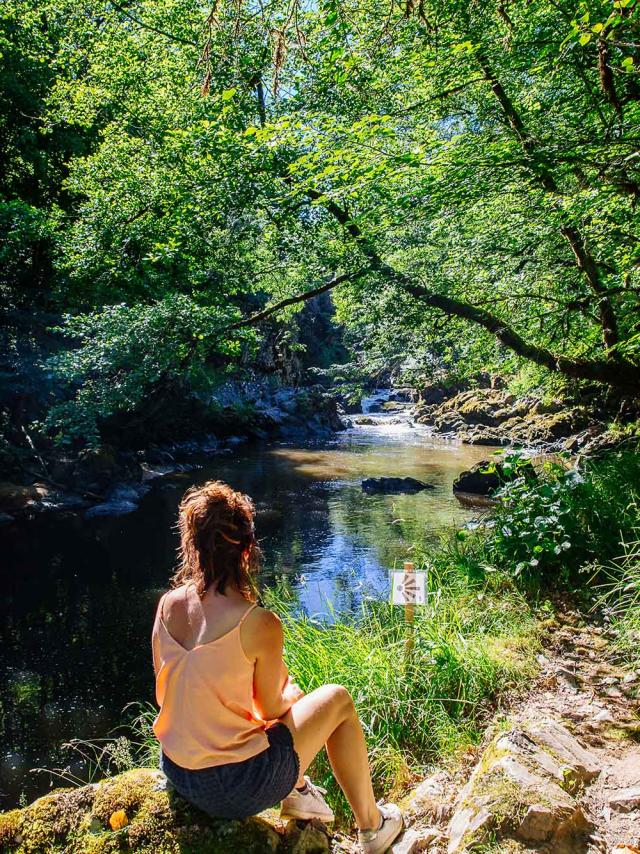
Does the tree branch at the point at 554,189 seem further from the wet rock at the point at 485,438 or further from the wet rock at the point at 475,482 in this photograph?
the wet rock at the point at 485,438

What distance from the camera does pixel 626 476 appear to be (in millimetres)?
6723

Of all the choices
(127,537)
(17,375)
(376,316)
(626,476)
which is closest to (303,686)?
(626,476)

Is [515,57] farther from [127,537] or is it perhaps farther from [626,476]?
[127,537]

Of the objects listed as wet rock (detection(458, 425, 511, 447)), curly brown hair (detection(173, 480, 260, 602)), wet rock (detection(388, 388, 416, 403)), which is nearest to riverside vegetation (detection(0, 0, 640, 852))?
curly brown hair (detection(173, 480, 260, 602))

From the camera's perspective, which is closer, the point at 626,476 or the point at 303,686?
the point at 303,686

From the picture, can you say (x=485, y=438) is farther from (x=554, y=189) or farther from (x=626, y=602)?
(x=626, y=602)

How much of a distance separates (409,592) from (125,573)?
297 inches

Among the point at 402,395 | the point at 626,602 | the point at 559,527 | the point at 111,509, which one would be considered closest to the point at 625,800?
the point at 626,602

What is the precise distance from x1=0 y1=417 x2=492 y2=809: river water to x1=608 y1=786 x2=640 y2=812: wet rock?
10.2ft

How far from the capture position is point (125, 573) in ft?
33.2

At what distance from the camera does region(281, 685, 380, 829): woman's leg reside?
2.21 metres

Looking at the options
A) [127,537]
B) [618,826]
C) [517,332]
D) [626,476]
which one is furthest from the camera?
[127,537]

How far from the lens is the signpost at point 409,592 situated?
12.2 feet

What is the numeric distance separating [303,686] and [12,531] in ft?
34.8
